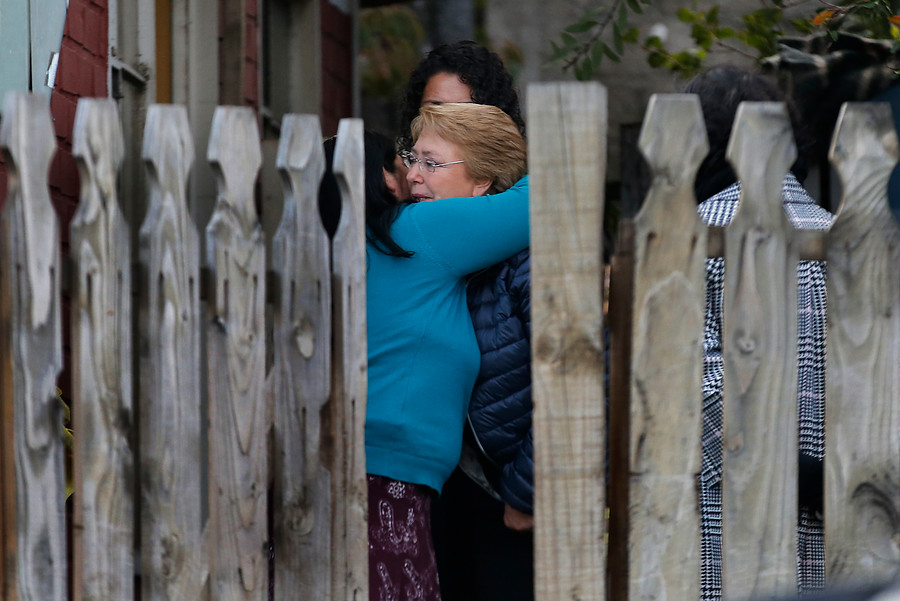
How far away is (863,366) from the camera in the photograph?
2.46 metres

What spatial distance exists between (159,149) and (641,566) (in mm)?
1407

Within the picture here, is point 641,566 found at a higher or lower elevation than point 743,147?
lower

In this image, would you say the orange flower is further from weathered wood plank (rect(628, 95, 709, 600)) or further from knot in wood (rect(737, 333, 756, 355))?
knot in wood (rect(737, 333, 756, 355))

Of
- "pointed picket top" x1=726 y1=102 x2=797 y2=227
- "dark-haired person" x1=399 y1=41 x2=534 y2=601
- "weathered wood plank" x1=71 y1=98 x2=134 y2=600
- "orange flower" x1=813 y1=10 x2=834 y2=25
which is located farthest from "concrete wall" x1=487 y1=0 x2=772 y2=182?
"weathered wood plank" x1=71 y1=98 x2=134 y2=600

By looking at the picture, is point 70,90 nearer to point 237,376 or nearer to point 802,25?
point 237,376

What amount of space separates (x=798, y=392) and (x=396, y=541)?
100 cm

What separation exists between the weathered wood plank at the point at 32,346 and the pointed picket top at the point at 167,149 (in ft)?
0.70

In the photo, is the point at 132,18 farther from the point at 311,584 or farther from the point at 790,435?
the point at 790,435

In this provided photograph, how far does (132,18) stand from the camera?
526cm

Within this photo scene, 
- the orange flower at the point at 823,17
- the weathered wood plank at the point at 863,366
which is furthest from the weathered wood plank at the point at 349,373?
the orange flower at the point at 823,17

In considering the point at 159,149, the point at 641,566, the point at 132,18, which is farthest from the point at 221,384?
the point at 132,18

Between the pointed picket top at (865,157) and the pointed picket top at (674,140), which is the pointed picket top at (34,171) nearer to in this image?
the pointed picket top at (674,140)

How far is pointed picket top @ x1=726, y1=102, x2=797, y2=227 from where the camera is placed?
2443mm

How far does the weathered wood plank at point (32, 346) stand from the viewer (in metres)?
2.44
